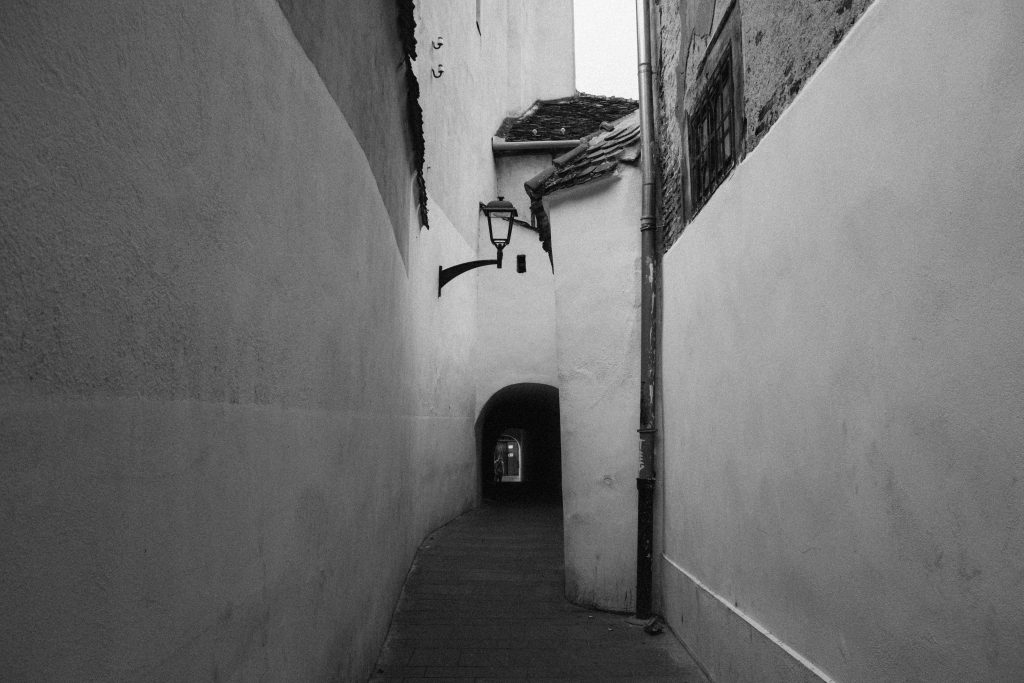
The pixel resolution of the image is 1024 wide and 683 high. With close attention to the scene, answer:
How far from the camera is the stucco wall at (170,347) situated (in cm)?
124

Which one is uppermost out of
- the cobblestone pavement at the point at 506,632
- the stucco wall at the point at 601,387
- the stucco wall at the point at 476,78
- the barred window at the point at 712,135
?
the stucco wall at the point at 476,78

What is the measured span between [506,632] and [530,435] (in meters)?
17.2

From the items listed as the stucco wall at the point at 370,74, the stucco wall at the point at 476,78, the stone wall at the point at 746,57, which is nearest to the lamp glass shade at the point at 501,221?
the stucco wall at the point at 476,78

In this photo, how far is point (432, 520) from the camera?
9.68m

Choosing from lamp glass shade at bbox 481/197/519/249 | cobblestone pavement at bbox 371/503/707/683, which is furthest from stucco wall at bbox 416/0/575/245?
cobblestone pavement at bbox 371/503/707/683

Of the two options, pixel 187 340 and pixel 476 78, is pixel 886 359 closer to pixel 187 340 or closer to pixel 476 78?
pixel 187 340

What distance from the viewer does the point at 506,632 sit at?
19.2 feet

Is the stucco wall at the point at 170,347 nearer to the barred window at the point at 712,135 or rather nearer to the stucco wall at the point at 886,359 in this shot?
the stucco wall at the point at 886,359

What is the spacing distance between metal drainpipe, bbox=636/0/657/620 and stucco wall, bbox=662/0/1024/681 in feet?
5.63

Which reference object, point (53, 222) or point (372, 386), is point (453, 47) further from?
point (53, 222)

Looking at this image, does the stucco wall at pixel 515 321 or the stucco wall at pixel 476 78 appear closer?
the stucco wall at pixel 476 78

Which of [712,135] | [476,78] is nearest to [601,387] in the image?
[712,135]

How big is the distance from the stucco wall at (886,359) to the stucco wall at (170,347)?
2104mm

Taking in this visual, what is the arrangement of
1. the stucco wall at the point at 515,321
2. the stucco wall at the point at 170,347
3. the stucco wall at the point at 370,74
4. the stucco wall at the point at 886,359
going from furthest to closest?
the stucco wall at the point at 515,321
the stucco wall at the point at 370,74
the stucco wall at the point at 886,359
the stucco wall at the point at 170,347
